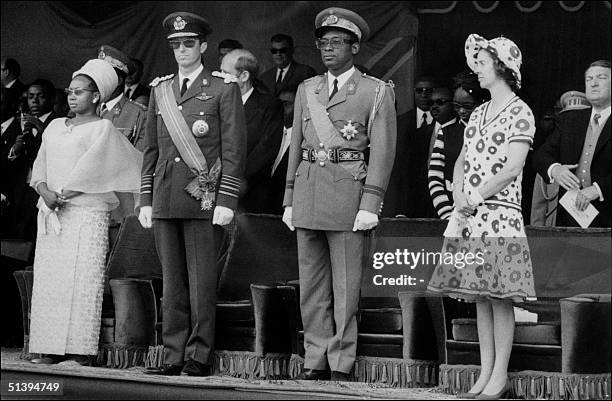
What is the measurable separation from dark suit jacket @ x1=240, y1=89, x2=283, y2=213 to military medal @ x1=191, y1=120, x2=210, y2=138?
170 cm

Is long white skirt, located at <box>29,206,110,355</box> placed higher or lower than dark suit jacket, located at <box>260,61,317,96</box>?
lower

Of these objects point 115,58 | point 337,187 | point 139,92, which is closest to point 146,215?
point 337,187

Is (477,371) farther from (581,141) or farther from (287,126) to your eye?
(287,126)

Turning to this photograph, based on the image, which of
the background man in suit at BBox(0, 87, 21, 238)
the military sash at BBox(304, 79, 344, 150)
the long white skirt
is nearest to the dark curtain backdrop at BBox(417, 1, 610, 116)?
the military sash at BBox(304, 79, 344, 150)

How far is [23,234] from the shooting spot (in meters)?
9.89

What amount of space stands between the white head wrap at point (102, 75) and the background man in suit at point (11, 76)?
8.49 feet

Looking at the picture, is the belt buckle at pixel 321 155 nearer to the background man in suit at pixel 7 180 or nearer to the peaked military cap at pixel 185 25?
the peaked military cap at pixel 185 25

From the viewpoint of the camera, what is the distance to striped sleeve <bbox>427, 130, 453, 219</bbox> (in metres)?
8.57

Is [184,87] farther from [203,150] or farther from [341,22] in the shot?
[341,22]

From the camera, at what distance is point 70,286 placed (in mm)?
8016

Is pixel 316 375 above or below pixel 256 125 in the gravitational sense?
below

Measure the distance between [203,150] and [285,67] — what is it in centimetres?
243

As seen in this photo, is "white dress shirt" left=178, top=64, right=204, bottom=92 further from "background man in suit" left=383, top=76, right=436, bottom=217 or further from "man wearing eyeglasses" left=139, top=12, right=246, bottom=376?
"background man in suit" left=383, top=76, right=436, bottom=217

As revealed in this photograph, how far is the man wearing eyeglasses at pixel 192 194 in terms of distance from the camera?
749 centimetres
